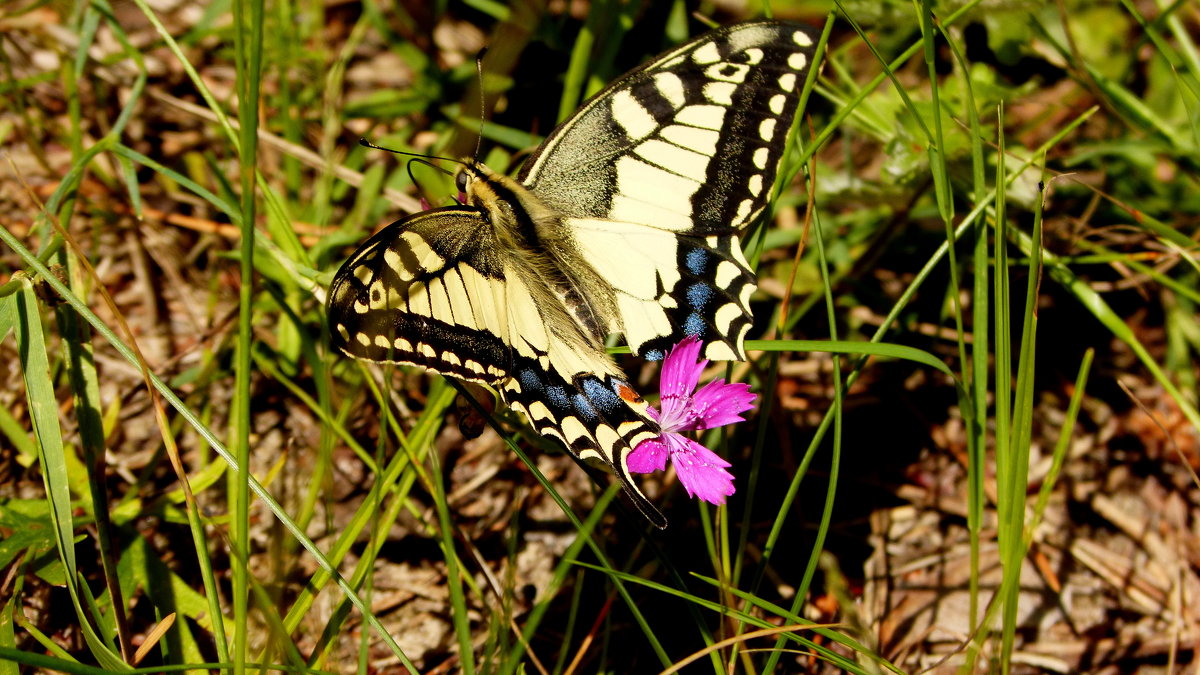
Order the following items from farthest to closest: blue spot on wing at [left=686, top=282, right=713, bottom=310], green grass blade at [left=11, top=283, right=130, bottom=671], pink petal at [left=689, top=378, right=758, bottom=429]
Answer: blue spot on wing at [left=686, top=282, right=713, bottom=310], pink petal at [left=689, top=378, right=758, bottom=429], green grass blade at [left=11, top=283, right=130, bottom=671]

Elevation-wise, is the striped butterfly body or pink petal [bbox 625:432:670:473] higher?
the striped butterfly body

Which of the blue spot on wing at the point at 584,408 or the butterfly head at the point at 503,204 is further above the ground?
the butterfly head at the point at 503,204

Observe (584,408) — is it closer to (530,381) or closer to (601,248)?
(530,381)

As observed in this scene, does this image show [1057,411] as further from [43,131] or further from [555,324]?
[43,131]

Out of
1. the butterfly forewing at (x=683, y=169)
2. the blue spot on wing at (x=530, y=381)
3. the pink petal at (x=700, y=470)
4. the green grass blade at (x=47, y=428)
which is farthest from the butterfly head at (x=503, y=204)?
the green grass blade at (x=47, y=428)

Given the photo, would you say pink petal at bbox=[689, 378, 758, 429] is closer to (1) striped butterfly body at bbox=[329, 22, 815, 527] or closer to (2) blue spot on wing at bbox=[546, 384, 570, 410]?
(1) striped butterfly body at bbox=[329, 22, 815, 527]

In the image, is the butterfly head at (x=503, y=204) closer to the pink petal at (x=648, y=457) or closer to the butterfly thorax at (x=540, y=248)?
the butterfly thorax at (x=540, y=248)

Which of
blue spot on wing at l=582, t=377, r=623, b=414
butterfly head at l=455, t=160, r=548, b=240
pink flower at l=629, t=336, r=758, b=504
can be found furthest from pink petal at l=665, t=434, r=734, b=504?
butterfly head at l=455, t=160, r=548, b=240
